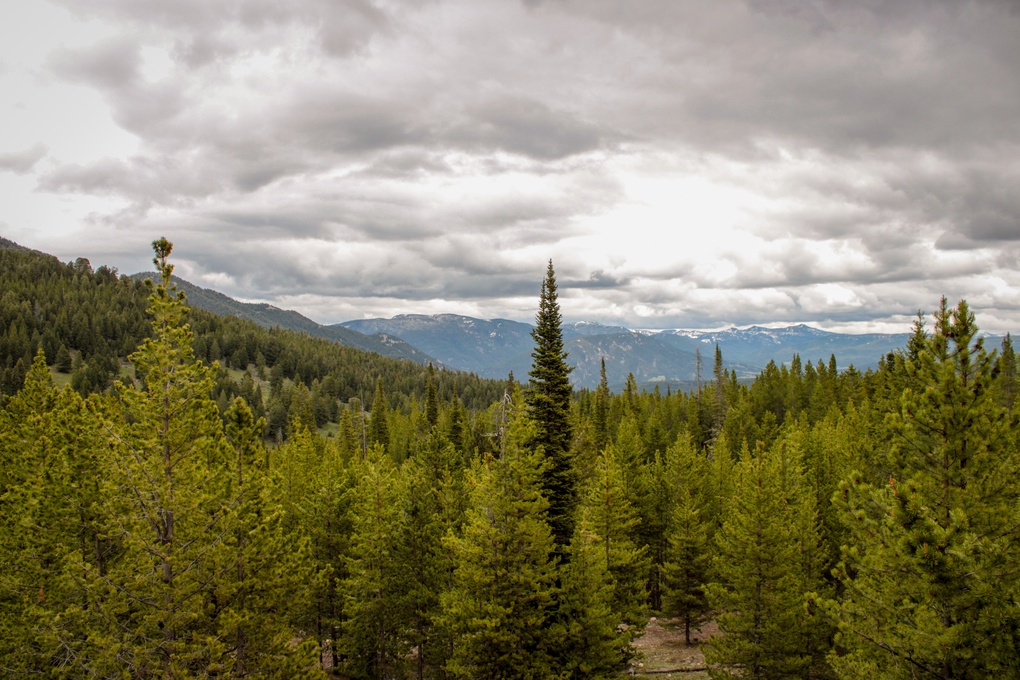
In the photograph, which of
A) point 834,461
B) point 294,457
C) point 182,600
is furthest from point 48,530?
point 834,461

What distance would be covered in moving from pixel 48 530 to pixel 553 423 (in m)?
20.6

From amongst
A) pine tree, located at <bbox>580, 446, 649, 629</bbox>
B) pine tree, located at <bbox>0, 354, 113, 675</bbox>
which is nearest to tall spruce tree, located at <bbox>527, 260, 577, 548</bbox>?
pine tree, located at <bbox>580, 446, 649, 629</bbox>

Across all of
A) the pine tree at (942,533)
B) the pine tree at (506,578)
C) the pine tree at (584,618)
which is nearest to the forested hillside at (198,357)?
the pine tree at (506,578)

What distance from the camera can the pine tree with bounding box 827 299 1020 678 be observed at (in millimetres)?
11641

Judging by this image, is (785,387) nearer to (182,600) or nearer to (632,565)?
(632,565)

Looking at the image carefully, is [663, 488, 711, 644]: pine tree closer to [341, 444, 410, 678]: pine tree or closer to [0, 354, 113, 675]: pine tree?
[341, 444, 410, 678]: pine tree

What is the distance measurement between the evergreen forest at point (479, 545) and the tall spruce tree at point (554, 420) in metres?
0.13

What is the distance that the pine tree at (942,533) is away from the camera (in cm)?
1164

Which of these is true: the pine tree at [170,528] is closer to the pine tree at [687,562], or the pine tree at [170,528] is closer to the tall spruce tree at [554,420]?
the tall spruce tree at [554,420]

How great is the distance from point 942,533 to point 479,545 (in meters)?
14.8

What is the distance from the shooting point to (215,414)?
55.0 ft

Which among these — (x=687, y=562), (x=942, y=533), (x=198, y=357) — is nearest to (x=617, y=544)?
(x=687, y=562)

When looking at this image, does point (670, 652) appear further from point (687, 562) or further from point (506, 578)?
point (506, 578)

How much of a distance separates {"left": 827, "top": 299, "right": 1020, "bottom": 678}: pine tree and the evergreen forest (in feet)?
0.18
